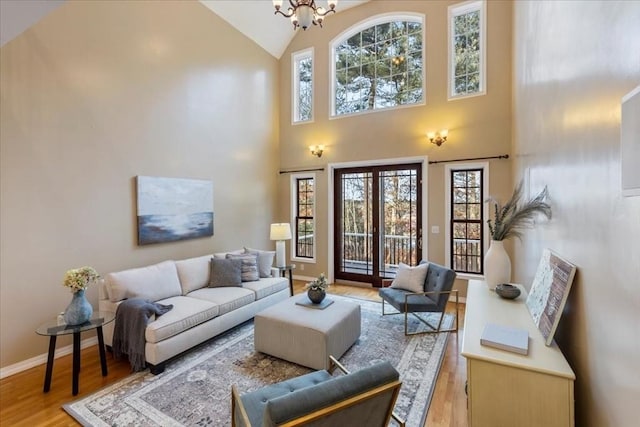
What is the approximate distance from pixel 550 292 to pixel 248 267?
364 cm

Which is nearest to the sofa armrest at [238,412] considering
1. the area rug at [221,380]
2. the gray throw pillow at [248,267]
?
the area rug at [221,380]

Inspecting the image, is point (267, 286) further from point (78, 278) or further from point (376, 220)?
point (376, 220)

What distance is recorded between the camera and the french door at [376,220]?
5.54m

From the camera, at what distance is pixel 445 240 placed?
5.13 meters

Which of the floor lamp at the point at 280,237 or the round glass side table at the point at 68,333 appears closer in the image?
the round glass side table at the point at 68,333

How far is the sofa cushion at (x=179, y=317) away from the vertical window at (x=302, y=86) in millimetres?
4339

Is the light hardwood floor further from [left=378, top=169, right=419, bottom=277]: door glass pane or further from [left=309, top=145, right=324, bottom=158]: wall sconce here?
[left=309, top=145, right=324, bottom=158]: wall sconce

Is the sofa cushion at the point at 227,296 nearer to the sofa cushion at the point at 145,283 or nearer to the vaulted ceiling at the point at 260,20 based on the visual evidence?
the sofa cushion at the point at 145,283

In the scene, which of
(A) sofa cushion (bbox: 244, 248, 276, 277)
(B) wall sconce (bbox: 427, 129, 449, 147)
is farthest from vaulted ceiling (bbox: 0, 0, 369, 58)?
(A) sofa cushion (bbox: 244, 248, 276, 277)

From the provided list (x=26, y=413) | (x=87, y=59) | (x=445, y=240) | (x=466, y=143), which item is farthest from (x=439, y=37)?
(x=26, y=413)

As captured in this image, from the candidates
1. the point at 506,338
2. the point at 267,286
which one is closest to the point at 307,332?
the point at 267,286

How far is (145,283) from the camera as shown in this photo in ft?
11.3

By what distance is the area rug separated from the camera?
228cm

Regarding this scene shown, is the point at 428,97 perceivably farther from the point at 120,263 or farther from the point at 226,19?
the point at 120,263
